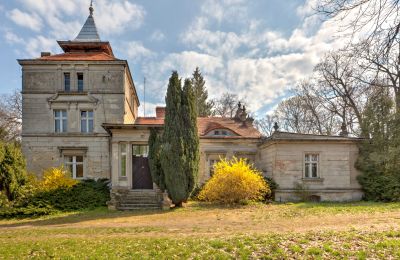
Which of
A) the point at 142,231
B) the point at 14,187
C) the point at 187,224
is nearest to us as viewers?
the point at 142,231

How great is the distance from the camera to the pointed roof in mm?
25689

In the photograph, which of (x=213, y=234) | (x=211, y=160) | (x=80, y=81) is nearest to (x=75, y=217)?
(x=213, y=234)

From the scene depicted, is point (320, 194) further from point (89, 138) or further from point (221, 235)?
point (89, 138)

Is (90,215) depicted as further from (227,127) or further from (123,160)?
(227,127)

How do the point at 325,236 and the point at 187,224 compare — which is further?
the point at 187,224

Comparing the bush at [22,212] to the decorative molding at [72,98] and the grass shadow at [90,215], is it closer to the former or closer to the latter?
the grass shadow at [90,215]

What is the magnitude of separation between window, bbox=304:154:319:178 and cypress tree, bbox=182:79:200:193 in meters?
7.63

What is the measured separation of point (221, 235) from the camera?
9078mm

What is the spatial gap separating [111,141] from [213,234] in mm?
11970

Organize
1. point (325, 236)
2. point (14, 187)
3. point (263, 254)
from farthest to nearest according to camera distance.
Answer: point (14, 187) → point (325, 236) → point (263, 254)

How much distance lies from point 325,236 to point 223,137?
43.9ft

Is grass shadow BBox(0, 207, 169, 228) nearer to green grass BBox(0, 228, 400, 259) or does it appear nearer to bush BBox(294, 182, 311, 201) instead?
green grass BBox(0, 228, 400, 259)

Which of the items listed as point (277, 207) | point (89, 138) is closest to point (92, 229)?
point (277, 207)

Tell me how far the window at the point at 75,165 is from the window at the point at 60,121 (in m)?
2.01
